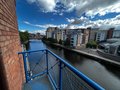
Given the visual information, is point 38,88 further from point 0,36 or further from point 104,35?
point 104,35

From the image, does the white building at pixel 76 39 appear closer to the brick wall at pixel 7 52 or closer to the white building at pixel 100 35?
the white building at pixel 100 35

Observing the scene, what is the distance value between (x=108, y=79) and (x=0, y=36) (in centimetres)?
1211

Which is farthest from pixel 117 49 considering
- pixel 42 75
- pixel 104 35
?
pixel 104 35

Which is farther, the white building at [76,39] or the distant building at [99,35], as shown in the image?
the distant building at [99,35]

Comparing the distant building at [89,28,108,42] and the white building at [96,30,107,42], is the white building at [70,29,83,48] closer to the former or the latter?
the distant building at [89,28,108,42]

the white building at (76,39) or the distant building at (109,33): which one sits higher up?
the distant building at (109,33)

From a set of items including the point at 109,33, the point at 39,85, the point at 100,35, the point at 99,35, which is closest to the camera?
the point at 39,85

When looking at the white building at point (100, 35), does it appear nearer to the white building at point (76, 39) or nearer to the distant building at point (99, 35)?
the distant building at point (99, 35)

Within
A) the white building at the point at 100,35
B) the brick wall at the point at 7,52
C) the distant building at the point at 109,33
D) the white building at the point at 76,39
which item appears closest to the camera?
the brick wall at the point at 7,52

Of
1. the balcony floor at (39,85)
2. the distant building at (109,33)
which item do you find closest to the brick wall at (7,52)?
the balcony floor at (39,85)

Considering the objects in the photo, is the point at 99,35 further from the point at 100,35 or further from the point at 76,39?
the point at 76,39

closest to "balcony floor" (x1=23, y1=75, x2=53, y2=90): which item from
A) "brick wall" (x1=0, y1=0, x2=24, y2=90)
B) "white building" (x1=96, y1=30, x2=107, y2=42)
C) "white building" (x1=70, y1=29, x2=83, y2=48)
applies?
"brick wall" (x1=0, y1=0, x2=24, y2=90)

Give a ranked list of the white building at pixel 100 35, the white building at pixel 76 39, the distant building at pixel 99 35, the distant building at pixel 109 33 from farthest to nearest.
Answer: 1. the distant building at pixel 109 33
2. the distant building at pixel 99 35
3. the white building at pixel 100 35
4. the white building at pixel 76 39

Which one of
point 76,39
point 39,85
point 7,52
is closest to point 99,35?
point 76,39
